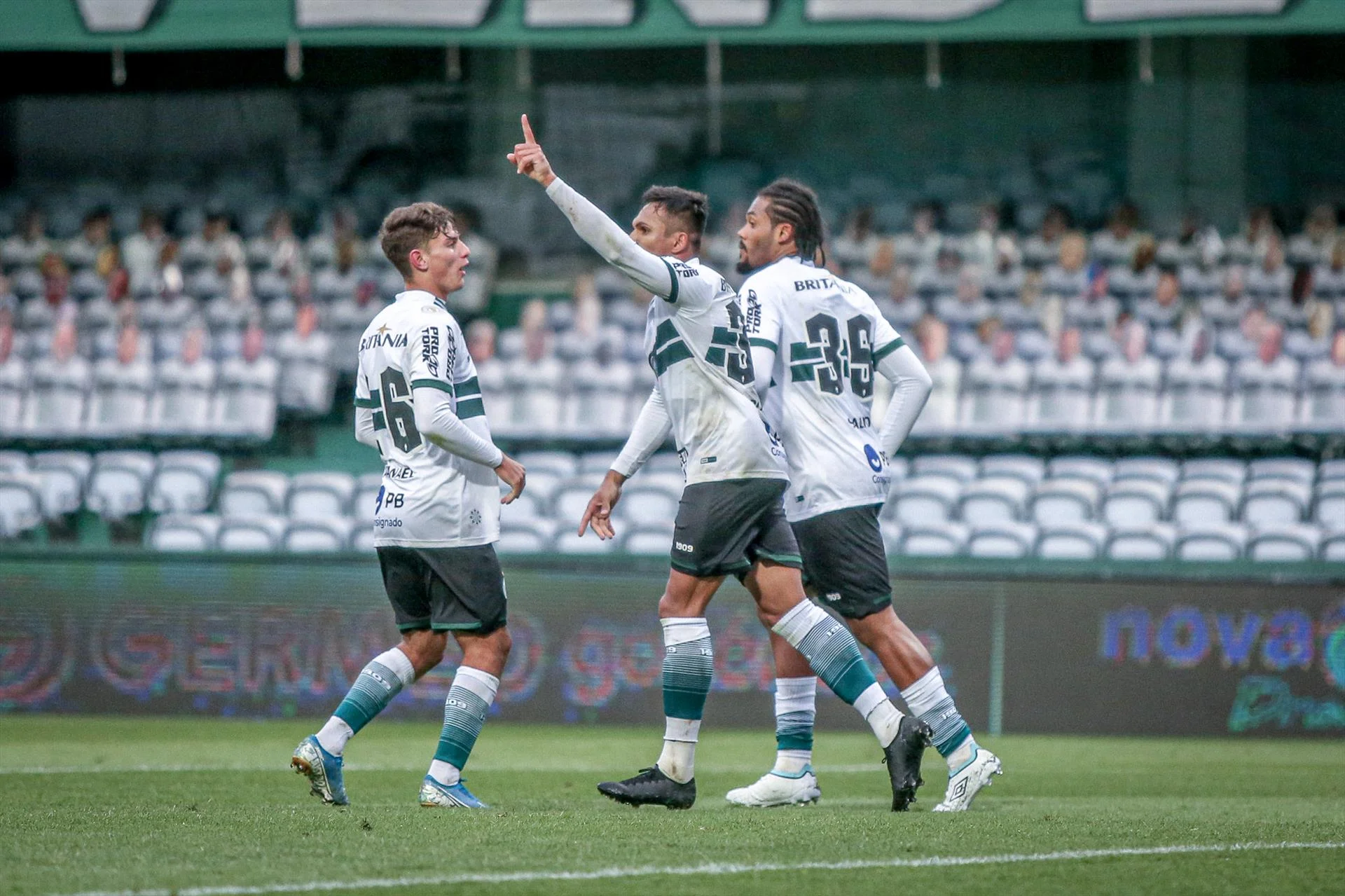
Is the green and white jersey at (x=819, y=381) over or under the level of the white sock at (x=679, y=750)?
over

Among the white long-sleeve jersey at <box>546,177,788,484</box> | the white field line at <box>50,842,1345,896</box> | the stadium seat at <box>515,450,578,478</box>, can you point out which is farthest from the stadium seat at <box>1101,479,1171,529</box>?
the white field line at <box>50,842,1345,896</box>

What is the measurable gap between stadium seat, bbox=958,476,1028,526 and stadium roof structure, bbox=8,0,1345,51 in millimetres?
4568

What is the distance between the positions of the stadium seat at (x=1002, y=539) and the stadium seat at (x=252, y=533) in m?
4.86

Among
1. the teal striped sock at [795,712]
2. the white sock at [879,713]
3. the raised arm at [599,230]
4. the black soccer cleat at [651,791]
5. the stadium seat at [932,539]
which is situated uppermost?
the raised arm at [599,230]

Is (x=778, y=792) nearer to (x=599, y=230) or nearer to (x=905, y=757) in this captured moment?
(x=905, y=757)

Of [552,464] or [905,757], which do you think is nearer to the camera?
[905,757]

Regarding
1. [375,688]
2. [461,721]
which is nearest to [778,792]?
[461,721]

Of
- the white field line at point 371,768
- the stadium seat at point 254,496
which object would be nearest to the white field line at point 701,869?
the white field line at point 371,768

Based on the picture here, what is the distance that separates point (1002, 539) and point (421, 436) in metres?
6.39

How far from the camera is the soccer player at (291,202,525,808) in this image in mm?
5406

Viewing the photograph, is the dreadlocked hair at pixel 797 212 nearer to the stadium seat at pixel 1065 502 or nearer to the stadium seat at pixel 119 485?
the stadium seat at pixel 1065 502

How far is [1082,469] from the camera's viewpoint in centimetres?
1275

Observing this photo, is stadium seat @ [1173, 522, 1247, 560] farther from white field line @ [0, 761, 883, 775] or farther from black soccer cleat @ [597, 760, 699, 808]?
black soccer cleat @ [597, 760, 699, 808]

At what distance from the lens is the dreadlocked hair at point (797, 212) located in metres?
5.98
